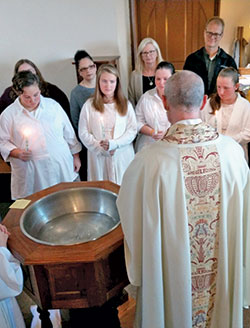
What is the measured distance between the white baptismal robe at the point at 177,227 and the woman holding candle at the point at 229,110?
1.01 m

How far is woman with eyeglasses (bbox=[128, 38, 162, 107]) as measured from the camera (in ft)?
8.61

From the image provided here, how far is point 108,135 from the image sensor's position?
2301 millimetres

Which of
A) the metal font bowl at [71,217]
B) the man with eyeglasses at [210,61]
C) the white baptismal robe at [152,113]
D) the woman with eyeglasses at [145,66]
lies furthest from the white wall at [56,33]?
the metal font bowl at [71,217]

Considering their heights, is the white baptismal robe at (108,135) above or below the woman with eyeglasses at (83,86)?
below

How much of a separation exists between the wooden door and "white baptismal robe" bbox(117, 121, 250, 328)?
391 cm

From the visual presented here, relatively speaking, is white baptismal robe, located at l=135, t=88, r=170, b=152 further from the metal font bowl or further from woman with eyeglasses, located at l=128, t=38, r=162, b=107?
the metal font bowl

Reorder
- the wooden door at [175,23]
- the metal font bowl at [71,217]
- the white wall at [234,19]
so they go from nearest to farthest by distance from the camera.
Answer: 1. the metal font bowl at [71,217]
2. the wooden door at [175,23]
3. the white wall at [234,19]

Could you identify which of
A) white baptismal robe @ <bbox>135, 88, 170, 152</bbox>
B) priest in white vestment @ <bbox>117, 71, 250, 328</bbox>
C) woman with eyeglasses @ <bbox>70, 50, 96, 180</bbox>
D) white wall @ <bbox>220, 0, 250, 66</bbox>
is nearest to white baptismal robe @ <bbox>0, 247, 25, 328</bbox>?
priest in white vestment @ <bbox>117, 71, 250, 328</bbox>

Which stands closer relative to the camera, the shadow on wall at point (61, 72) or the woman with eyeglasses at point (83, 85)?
the woman with eyeglasses at point (83, 85)

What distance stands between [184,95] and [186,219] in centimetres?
48

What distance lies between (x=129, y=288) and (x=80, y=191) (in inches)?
38.1

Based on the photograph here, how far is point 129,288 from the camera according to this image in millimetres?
2254

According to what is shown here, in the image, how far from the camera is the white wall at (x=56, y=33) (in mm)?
3217

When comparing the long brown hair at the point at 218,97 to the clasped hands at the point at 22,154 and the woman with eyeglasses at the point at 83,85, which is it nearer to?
the woman with eyeglasses at the point at 83,85
